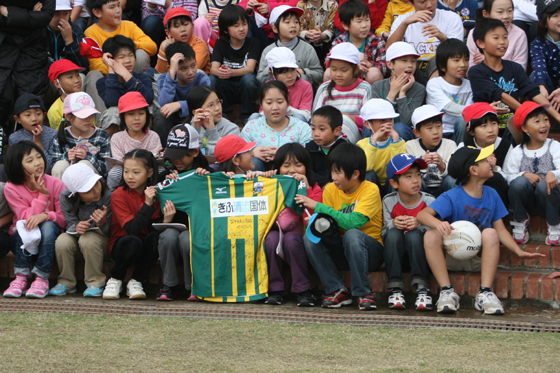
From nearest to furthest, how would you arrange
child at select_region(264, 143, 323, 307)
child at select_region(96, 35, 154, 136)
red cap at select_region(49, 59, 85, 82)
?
1. child at select_region(264, 143, 323, 307)
2. child at select_region(96, 35, 154, 136)
3. red cap at select_region(49, 59, 85, 82)

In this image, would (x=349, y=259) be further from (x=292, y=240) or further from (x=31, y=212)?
(x=31, y=212)

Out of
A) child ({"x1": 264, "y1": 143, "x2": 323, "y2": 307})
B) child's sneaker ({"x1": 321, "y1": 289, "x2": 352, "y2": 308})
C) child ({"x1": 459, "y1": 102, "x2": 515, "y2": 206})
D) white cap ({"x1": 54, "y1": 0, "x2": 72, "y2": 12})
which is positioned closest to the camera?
child's sneaker ({"x1": 321, "y1": 289, "x2": 352, "y2": 308})

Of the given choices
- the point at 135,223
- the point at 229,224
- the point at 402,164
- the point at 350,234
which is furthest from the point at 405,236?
the point at 135,223

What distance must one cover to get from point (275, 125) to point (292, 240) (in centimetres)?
159

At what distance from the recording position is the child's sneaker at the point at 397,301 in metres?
5.12

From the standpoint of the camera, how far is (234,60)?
810 centimetres

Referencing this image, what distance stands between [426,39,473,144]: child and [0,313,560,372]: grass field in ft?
9.61

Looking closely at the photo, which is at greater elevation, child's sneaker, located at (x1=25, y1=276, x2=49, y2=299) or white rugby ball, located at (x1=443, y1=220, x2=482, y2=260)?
white rugby ball, located at (x1=443, y1=220, x2=482, y2=260)

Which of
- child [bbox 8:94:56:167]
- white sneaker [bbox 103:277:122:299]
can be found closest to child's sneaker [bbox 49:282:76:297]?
white sneaker [bbox 103:277:122:299]

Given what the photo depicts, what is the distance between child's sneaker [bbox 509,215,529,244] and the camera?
5730 mm

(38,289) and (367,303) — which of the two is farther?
(38,289)

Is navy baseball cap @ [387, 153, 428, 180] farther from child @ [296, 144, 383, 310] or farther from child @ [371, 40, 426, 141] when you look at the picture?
child @ [371, 40, 426, 141]

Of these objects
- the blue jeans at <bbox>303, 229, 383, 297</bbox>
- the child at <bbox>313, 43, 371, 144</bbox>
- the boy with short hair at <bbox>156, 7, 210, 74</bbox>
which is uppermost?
the boy with short hair at <bbox>156, 7, 210, 74</bbox>

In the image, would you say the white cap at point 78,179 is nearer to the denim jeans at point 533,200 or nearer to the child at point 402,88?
the child at point 402,88
